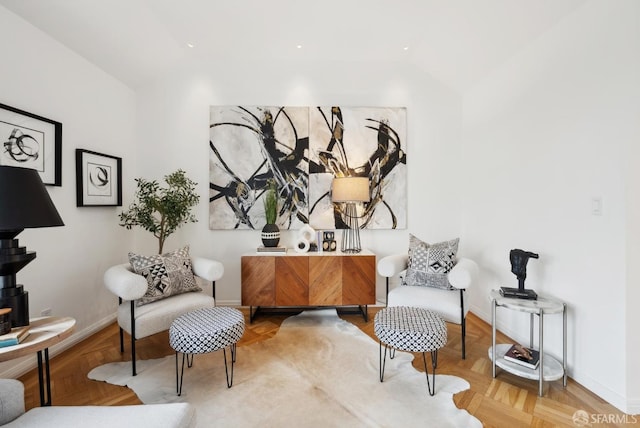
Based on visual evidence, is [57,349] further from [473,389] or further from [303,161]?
[473,389]

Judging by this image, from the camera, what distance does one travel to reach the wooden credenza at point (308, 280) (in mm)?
2906

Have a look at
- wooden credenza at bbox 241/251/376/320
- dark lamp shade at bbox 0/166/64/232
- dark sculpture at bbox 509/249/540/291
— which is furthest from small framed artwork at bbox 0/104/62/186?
dark sculpture at bbox 509/249/540/291

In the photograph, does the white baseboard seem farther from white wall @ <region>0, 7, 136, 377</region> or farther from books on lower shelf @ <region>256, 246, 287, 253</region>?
books on lower shelf @ <region>256, 246, 287, 253</region>

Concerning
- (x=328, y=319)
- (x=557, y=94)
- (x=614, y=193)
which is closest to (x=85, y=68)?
(x=328, y=319)

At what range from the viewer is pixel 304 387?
191cm

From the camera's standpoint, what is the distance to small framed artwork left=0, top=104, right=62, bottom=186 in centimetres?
198

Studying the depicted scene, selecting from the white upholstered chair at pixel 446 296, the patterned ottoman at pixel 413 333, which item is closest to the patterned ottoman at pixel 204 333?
the patterned ottoman at pixel 413 333

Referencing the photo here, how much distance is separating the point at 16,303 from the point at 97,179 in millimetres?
1684

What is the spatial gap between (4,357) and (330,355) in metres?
1.87

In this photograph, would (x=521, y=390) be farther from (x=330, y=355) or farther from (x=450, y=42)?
(x=450, y=42)

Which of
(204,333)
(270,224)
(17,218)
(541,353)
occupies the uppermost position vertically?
(17,218)

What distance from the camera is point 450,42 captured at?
9.25 ft

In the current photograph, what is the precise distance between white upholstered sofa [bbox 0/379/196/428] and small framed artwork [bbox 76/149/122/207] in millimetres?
1950

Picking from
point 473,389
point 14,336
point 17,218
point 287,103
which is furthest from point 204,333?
point 287,103
